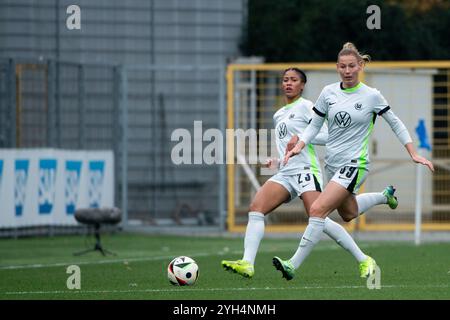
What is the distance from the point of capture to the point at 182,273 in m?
12.2

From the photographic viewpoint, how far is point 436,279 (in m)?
12.8

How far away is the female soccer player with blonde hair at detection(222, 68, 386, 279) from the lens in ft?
42.1

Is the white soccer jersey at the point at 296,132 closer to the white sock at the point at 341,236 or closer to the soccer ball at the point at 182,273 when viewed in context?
the white sock at the point at 341,236

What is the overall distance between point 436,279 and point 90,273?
4001mm

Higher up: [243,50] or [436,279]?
[243,50]

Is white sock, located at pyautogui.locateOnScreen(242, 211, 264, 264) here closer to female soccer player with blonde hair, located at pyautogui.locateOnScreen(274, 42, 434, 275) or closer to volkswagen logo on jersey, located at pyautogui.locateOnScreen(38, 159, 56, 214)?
female soccer player with blonde hair, located at pyautogui.locateOnScreen(274, 42, 434, 275)

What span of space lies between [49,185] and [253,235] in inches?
403

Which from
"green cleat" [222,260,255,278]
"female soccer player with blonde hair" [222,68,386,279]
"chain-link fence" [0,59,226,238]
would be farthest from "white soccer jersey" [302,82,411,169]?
"chain-link fence" [0,59,226,238]

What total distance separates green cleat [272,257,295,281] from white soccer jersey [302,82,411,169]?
108cm

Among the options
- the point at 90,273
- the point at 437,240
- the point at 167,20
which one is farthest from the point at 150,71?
the point at 90,273

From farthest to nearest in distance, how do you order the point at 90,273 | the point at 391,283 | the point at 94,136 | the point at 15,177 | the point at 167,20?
the point at 167,20 → the point at 94,136 → the point at 15,177 → the point at 90,273 → the point at 391,283

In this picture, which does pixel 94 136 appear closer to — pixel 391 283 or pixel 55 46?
pixel 55 46

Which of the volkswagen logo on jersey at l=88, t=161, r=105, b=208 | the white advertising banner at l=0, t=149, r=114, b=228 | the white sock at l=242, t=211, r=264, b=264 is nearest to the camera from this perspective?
Answer: the white sock at l=242, t=211, r=264, b=264

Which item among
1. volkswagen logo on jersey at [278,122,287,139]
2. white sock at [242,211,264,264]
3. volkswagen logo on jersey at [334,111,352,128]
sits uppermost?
volkswagen logo on jersey at [334,111,352,128]
